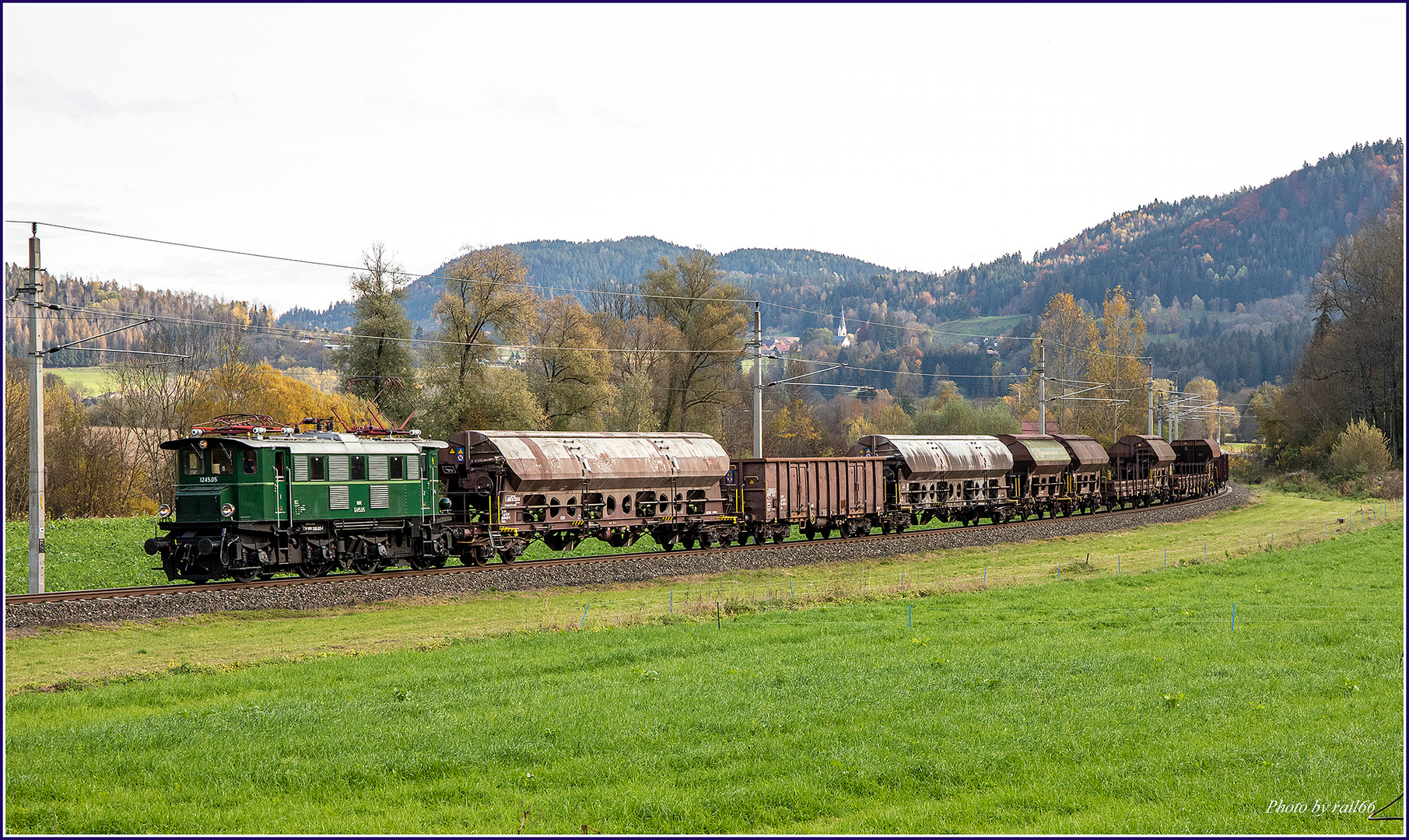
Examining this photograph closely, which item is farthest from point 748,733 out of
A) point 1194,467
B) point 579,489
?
point 1194,467

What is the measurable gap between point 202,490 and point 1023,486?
127 feet

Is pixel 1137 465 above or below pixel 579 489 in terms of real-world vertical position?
below

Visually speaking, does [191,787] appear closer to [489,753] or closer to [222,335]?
[489,753]

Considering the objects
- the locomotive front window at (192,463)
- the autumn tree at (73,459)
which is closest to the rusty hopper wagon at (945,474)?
the locomotive front window at (192,463)

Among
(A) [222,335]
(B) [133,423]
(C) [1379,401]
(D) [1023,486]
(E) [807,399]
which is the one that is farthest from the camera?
(E) [807,399]

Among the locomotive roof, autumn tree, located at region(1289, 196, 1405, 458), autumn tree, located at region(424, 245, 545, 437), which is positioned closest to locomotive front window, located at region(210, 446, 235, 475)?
the locomotive roof

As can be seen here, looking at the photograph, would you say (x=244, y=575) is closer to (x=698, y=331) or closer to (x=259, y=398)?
(x=259, y=398)

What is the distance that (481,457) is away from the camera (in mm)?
32031

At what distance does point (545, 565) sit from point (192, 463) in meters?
9.91

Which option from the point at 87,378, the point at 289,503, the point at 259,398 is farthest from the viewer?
the point at 87,378

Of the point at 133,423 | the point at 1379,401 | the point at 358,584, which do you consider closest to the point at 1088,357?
the point at 1379,401

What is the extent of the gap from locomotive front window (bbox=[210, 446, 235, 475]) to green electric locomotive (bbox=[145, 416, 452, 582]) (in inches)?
0.8

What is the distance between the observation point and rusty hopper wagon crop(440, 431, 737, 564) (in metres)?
32.0

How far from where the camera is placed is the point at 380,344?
54688mm
